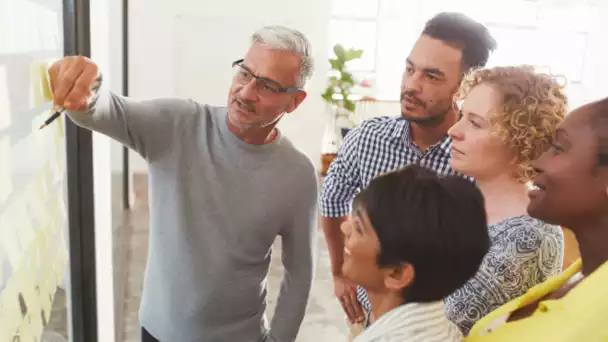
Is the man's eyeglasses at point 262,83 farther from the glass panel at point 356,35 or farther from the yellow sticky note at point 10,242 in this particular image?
the glass panel at point 356,35

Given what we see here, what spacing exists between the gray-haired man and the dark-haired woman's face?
0.63m

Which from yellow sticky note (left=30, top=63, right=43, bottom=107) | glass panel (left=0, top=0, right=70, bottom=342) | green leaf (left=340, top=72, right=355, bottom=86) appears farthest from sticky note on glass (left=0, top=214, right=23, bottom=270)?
green leaf (left=340, top=72, right=355, bottom=86)

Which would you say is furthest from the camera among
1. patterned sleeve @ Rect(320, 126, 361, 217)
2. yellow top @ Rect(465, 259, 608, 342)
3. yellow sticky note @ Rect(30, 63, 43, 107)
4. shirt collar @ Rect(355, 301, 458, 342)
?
patterned sleeve @ Rect(320, 126, 361, 217)

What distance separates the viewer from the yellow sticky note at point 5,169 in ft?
2.84

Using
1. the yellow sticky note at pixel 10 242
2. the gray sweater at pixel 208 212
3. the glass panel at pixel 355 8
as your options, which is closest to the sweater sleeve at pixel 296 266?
the gray sweater at pixel 208 212

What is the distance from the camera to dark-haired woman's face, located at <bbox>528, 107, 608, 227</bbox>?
2.54ft

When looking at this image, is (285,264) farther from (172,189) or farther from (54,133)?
(54,133)

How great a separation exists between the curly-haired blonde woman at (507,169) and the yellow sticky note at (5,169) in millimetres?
796

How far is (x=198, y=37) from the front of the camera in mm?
6039

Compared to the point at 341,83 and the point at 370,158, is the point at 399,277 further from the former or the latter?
the point at 341,83

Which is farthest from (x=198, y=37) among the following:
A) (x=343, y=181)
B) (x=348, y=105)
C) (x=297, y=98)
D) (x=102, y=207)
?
(x=297, y=98)

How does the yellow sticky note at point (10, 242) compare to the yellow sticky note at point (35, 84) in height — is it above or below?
below

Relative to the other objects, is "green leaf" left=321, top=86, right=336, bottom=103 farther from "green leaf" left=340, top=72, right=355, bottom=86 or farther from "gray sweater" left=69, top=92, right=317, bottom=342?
"gray sweater" left=69, top=92, right=317, bottom=342

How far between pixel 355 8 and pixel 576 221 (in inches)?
261
